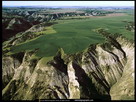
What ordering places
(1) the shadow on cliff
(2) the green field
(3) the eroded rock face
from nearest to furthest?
(1) the shadow on cliff < (3) the eroded rock face < (2) the green field

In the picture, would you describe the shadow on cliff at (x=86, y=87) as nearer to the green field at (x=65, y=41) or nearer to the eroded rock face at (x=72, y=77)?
the eroded rock face at (x=72, y=77)

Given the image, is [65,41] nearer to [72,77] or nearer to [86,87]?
[72,77]

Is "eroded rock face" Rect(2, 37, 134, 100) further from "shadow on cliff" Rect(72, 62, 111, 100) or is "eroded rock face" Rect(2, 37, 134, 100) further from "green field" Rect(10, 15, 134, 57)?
"green field" Rect(10, 15, 134, 57)

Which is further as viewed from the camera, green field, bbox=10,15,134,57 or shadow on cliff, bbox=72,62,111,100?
green field, bbox=10,15,134,57

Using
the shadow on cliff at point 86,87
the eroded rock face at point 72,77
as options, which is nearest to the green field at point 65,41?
the eroded rock face at point 72,77

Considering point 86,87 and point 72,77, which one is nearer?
point 86,87

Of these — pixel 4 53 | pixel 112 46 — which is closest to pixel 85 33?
pixel 112 46

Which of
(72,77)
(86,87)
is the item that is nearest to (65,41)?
(72,77)

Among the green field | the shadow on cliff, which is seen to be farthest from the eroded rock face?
the green field
